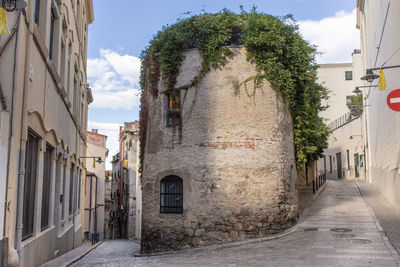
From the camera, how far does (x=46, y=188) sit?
1081 centimetres

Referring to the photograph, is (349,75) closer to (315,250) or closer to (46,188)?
(315,250)

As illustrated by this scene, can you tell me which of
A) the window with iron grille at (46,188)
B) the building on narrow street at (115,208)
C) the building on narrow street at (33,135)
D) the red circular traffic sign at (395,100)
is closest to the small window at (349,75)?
the building on narrow street at (115,208)

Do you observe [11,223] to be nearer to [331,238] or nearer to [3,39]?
[3,39]

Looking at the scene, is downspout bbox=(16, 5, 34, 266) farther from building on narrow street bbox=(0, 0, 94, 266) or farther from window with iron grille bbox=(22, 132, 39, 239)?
window with iron grille bbox=(22, 132, 39, 239)

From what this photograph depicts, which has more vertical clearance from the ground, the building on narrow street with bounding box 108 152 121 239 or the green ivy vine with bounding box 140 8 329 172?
the green ivy vine with bounding box 140 8 329 172

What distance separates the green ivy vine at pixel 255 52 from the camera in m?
13.6

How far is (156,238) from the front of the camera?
13547 millimetres

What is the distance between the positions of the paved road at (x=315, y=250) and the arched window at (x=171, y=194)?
5.65 ft

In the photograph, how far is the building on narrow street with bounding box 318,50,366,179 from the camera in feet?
103

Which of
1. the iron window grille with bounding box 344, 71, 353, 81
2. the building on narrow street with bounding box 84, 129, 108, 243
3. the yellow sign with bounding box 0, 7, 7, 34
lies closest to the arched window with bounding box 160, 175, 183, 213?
the yellow sign with bounding box 0, 7, 7, 34

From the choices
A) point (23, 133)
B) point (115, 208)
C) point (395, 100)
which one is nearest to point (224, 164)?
point (395, 100)

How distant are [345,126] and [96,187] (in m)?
21.6

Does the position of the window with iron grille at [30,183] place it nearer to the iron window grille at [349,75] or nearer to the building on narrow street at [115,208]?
the building on narrow street at [115,208]

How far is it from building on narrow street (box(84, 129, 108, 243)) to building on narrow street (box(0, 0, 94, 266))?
61.1 feet
